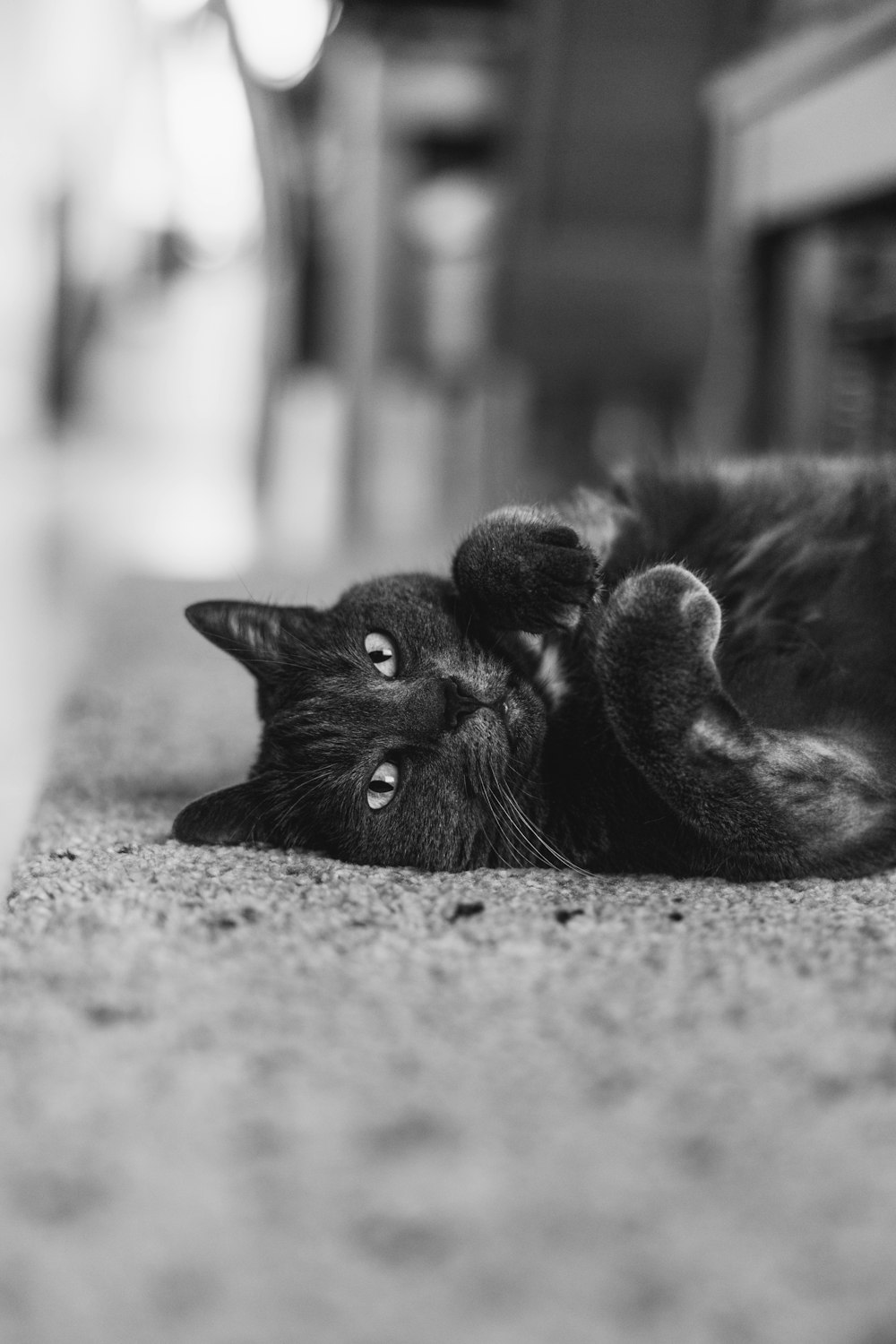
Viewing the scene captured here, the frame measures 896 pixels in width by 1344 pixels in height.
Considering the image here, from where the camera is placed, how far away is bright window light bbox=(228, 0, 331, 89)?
3.00m

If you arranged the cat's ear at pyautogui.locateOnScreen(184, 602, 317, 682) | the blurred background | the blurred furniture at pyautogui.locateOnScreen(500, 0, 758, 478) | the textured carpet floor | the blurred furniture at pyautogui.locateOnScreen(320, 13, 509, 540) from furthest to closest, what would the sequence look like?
1. the blurred furniture at pyautogui.locateOnScreen(320, 13, 509, 540)
2. the blurred furniture at pyautogui.locateOnScreen(500, 0, 758, 478)
3. the blurred background
4. the cat's ear at pyautogui.locateOnScreen(184, 602, 317, 682)
5. the textured carpet floor

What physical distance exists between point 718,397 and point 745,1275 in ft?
9.69

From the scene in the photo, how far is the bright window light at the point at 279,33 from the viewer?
2998 millimetres

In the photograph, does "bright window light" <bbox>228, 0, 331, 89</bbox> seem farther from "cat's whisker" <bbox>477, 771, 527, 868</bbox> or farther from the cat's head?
"cat's whisker" <bbox>477, 771, 527, 868</bbox>

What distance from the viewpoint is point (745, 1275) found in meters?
0.55

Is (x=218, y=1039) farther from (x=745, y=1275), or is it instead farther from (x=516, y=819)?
(x=516, y=819)

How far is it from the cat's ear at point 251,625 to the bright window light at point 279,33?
2.15 meters

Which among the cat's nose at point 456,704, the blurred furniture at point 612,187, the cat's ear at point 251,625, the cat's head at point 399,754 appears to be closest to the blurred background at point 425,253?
the blurred furniture at point 612,187

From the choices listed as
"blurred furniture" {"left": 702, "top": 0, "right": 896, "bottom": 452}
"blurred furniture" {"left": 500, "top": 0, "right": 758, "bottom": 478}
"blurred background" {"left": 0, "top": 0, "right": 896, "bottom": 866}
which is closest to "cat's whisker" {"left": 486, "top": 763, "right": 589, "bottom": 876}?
"blurred background" {"left": 0, "top": 0, "right": 896, "bottom": 866}

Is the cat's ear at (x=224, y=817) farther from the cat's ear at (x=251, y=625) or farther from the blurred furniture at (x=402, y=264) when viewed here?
the blurred furniture at (x=402, y=264)

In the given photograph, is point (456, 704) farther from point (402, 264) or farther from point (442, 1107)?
point (402, 264)

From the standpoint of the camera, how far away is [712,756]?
1.01m

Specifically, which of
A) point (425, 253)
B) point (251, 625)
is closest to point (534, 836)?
point (251, 625)

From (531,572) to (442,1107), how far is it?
Result: 51 cm
